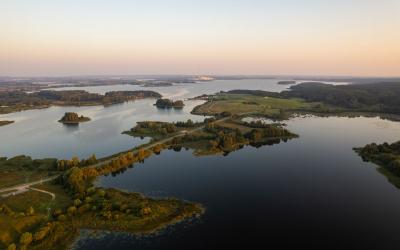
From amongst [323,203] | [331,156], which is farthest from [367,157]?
[323,203]

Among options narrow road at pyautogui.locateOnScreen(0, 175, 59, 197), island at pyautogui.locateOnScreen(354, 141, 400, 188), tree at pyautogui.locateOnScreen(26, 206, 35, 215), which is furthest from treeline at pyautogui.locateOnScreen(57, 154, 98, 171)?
island at pyautogui.locateOnScreen(354, 141, 400, 188)

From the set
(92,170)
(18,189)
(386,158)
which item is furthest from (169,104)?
(18,189)

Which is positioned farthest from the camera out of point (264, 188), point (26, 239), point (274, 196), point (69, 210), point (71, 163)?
point (71, 163)

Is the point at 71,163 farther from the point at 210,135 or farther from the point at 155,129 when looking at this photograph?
the point at 210,135

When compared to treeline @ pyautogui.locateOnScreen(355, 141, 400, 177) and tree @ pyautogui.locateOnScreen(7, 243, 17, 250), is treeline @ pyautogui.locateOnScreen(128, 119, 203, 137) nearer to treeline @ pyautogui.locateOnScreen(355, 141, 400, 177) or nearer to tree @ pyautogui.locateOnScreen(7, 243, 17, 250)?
treeline @ pyautogui.locateOnScreen(355, 141, 400, 177)

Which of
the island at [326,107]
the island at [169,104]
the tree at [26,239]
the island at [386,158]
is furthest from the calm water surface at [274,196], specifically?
the island at [169,104]

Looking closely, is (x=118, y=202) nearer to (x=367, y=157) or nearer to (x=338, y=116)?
(x=367, y=157)

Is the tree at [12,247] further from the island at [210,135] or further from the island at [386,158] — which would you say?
the island at [386,158]

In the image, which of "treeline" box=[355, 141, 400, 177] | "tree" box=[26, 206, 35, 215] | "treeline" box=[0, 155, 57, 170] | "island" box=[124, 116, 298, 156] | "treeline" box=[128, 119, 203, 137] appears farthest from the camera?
"treeline" box=[128, 119, 203, 137]
